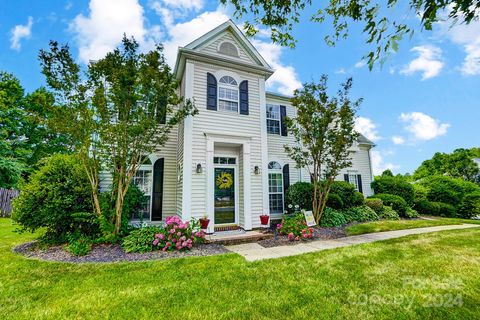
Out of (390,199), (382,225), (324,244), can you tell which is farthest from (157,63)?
(390,199)

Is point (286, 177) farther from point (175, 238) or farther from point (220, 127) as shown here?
point (175, 238)

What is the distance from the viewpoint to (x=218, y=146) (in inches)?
314

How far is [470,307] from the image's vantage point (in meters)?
2.57

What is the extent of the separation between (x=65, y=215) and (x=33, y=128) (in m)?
16.5

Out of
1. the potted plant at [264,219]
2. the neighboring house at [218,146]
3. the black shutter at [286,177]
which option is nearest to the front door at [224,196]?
the neighboring house at [218,146]

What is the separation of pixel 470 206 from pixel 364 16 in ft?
56.0

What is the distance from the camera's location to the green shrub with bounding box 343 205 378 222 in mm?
9149

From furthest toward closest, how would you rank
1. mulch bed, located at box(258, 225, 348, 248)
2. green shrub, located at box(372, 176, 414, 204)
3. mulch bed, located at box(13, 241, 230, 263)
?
green shrub, located at box(372, 176, 414, 204)
mulch bed, located at box(258, 225, 348, 248)
mulch bed, located at box(13, 241, 230, 263)

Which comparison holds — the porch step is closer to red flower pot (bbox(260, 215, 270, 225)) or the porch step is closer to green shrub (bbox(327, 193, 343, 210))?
red flower pot (bbox(260, 215, 270, 225))

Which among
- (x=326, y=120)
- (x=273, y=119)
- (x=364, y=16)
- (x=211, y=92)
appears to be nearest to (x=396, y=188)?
(x=326, y=120)

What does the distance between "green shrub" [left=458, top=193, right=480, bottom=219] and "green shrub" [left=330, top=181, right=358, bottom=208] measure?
9403 mm

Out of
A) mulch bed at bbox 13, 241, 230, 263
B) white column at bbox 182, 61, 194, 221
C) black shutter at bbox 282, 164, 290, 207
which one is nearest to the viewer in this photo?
mulch bed at bbox 13, 241, 230, 263

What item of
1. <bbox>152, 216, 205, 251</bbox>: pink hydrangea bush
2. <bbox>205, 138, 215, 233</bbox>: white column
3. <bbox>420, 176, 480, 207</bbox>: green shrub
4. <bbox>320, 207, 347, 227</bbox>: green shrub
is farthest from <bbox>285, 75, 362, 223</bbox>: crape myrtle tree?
<bbox>420, 176, 480, 207</bbox>: green shrub

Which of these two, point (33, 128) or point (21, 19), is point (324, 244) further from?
point (33, 128)
